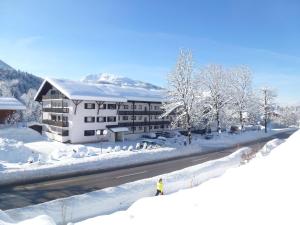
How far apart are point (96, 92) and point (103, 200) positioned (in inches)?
1204

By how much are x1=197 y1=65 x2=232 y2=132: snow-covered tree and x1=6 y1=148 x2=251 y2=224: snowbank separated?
3086cm

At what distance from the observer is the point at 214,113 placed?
57875 millimetres

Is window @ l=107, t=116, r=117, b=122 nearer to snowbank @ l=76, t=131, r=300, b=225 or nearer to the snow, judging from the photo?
the snow

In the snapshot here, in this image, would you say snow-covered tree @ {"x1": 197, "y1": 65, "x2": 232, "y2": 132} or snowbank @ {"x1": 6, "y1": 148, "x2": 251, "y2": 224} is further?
snow-covered tree @ {"x1": 197, "y1": 65, "x2": 232, "y2": 132}

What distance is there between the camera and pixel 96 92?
48188mm

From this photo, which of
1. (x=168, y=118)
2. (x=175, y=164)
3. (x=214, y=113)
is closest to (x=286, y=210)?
(x=175, y=164)

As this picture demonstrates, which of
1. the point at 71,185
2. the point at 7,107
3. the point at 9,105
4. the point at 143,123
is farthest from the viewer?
the point at 143,123

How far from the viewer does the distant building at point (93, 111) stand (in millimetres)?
45562

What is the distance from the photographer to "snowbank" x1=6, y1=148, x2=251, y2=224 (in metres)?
16.5

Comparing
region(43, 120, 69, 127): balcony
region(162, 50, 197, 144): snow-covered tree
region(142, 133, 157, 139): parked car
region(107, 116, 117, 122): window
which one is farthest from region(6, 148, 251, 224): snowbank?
region(142, 133, 157, 139): parked car

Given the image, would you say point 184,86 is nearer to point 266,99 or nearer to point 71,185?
point 71,185

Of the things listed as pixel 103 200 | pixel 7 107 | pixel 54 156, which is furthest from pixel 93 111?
pixel 103 200

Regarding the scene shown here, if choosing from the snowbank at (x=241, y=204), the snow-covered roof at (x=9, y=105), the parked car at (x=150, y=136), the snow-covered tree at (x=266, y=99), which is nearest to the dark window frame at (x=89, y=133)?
the parked car at (x=150, y=136)

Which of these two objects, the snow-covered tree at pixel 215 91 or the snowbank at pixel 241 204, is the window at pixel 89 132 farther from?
the snowbank at pixel 241 204
